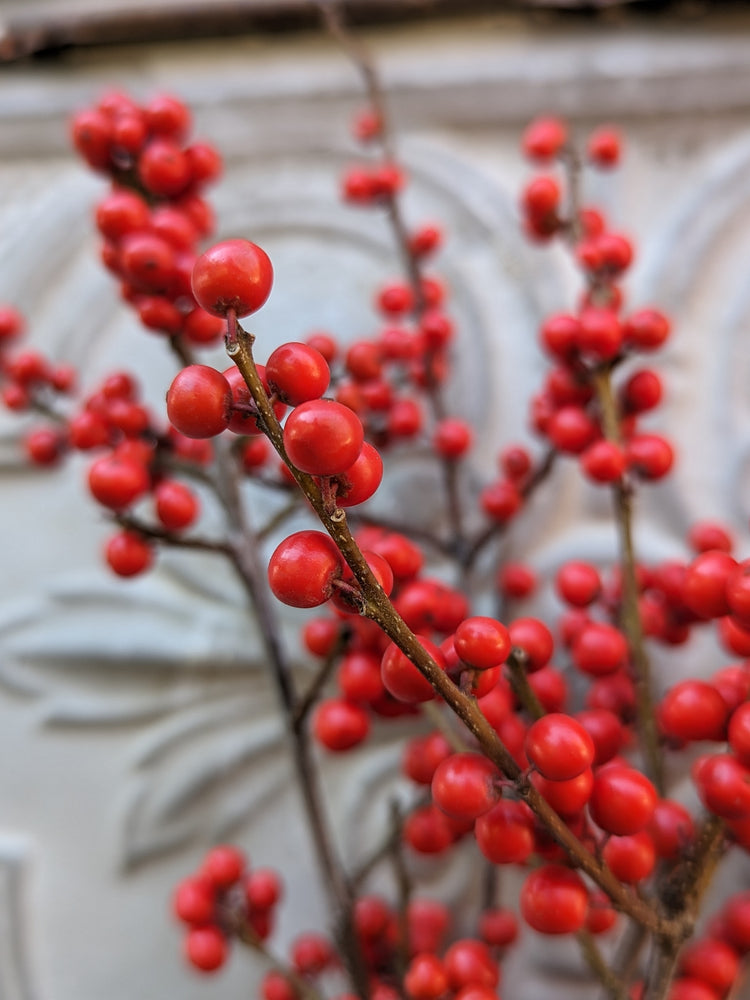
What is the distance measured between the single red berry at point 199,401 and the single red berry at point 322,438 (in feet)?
0.10

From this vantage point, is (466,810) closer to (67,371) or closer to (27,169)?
(67,371)

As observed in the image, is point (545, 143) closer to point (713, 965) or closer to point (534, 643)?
point (534, 643)

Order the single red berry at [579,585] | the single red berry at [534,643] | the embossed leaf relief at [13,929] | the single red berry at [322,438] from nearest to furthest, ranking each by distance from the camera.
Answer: the single red berry at [322,438]
the single red berry at [534,643]
the single red berry at [579,585]
the embossed leaf relief at [13,929]

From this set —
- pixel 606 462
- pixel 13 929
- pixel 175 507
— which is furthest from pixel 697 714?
pixel 13 929

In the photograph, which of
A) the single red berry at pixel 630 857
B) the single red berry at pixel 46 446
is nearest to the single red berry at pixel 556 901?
the single red berry at pixel 630 857

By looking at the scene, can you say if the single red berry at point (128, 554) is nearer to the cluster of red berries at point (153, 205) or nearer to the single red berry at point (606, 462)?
the cluster of red berries at point (153, 205)

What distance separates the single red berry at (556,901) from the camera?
0.27 meters

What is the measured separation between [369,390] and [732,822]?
314 mm

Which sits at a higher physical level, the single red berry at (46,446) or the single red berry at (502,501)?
the single red berry at (46,446)

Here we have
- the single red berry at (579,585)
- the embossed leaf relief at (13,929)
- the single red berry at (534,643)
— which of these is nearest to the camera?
the single red berry at (534,643)

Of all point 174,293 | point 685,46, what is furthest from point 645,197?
point 174,293

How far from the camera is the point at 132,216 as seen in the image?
372 millimetres

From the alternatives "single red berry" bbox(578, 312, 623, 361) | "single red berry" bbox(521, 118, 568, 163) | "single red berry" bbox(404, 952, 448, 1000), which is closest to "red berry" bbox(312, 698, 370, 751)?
"single red berry" bbox(404, 952, 448, 1000)

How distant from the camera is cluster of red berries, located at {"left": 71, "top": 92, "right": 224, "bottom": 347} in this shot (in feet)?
1.18
